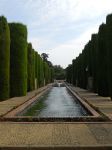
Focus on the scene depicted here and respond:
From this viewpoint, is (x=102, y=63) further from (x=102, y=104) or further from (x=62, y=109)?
(x=62, y=109)

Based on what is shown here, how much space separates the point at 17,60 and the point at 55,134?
1613 cm

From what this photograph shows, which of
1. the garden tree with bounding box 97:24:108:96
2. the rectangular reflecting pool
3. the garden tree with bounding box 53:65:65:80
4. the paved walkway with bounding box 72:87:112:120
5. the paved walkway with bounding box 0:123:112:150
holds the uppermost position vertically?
the garden tree with bounding box 53:65:65:80

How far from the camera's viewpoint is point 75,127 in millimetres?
10711

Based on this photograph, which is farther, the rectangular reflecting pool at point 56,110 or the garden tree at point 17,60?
the garden tree at point 17,60

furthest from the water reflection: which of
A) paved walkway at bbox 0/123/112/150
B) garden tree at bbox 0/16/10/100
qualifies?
paved walkway at bbox 0/123/112/150

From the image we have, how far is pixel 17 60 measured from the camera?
25453mm

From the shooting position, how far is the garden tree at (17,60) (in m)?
25.3

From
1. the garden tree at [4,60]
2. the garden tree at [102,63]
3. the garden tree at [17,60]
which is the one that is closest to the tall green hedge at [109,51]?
the garden tree at [102,63]

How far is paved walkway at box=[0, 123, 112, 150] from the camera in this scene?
27.7 ft

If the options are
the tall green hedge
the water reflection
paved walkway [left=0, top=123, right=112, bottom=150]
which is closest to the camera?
paved walkway [left=0, top=123, right=112, bottom=150]

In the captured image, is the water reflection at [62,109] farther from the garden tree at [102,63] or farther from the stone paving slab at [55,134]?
the garden tree at [102,63]

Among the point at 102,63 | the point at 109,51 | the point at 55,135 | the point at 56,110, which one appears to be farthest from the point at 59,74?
the point at 55,135

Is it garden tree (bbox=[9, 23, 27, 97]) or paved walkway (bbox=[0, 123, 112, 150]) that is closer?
paved walkway (bbox=[0, 123, 112, 150])

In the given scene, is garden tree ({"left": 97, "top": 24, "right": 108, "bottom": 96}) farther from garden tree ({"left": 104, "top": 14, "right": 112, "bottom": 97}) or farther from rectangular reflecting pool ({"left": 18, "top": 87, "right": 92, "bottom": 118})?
rectangular reflecting pool ({"left": 18, "top": 87, "right": 92, "bottom": 118})
